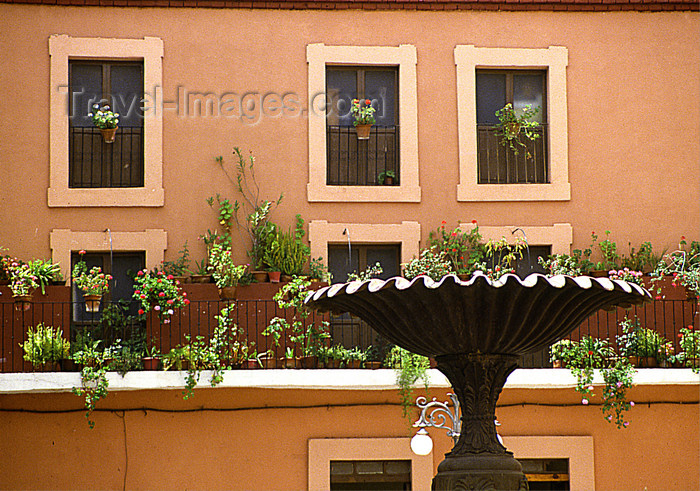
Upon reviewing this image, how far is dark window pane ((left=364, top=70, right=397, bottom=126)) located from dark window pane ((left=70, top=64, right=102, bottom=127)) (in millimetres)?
3364

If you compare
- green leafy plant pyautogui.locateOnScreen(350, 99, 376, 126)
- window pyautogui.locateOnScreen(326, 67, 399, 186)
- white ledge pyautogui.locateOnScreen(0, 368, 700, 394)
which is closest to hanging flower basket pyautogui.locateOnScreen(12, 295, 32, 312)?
white ledge pyautogui.locateOnScreen(0, 368, 700, 394)

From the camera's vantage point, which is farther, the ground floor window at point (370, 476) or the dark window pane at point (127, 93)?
the dark window pane at point (127, 93)

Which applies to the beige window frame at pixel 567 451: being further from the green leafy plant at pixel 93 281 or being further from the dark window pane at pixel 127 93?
the dark window pane at pixel 127 93

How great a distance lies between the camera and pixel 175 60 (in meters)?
14.3

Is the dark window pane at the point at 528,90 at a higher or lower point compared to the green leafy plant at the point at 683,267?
higher

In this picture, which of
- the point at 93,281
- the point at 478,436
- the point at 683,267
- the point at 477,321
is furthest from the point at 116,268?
the point at 477,321

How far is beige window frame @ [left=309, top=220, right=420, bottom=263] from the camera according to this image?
14070mm

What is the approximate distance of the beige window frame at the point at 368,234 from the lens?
14070mm

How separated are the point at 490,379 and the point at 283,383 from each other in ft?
18.4

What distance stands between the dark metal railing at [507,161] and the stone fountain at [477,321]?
697 centimetres

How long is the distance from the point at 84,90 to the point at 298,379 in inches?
182

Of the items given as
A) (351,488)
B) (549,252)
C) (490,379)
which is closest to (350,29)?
(549,252)

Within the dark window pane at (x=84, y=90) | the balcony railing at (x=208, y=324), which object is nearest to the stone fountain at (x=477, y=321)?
the balcony railing at (x=208, y=324)

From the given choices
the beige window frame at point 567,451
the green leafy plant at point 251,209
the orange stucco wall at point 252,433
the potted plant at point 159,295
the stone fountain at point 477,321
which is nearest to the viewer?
the stone fountain at point 477,321
